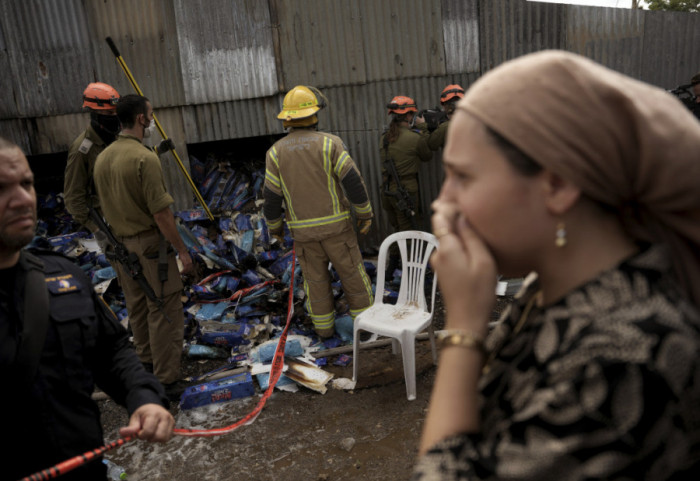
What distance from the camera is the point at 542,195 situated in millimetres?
Result: 868

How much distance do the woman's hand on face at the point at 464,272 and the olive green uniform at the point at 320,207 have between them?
3.77 meters

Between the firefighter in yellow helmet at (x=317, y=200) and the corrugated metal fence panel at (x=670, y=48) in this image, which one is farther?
the corrugated metal fence panel at (x=670, y=48)

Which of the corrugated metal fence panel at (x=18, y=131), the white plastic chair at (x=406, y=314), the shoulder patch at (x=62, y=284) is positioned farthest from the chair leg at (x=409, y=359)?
the corrugated metal fence panel at (x=18, y=131)

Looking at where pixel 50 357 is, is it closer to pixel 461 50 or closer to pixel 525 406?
pixel 525 406

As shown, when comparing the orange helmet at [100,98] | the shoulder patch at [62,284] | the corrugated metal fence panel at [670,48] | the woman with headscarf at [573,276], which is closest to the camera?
the woman with headscarf at [573,276]

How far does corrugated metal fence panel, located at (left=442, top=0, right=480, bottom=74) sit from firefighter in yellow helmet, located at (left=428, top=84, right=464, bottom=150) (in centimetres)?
79

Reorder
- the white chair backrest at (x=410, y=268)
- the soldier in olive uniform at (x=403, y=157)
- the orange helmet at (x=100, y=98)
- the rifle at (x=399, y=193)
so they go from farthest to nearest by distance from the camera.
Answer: the rifle at (x=399, y=193)
the soldier in olive uniform at (x=403, y=157)
the orange helmet at (x=100, y=98)
the white chair backrest at (x=410, y=268)

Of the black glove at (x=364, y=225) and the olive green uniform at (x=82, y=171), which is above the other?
the olive green uniform at (x=82, y=171)

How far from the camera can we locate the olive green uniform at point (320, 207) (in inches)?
184

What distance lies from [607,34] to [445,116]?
10.7ft

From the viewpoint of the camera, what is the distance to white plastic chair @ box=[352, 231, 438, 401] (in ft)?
13.0

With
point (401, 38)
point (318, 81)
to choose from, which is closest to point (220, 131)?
point (318, 81)

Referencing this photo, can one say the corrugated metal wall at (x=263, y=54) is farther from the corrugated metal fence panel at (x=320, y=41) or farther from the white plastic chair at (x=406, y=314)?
the white plastic chair at (x=406, y=314)

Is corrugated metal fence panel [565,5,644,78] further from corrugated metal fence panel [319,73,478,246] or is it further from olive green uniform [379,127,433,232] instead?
olive green uniform [379,127,433,232]
